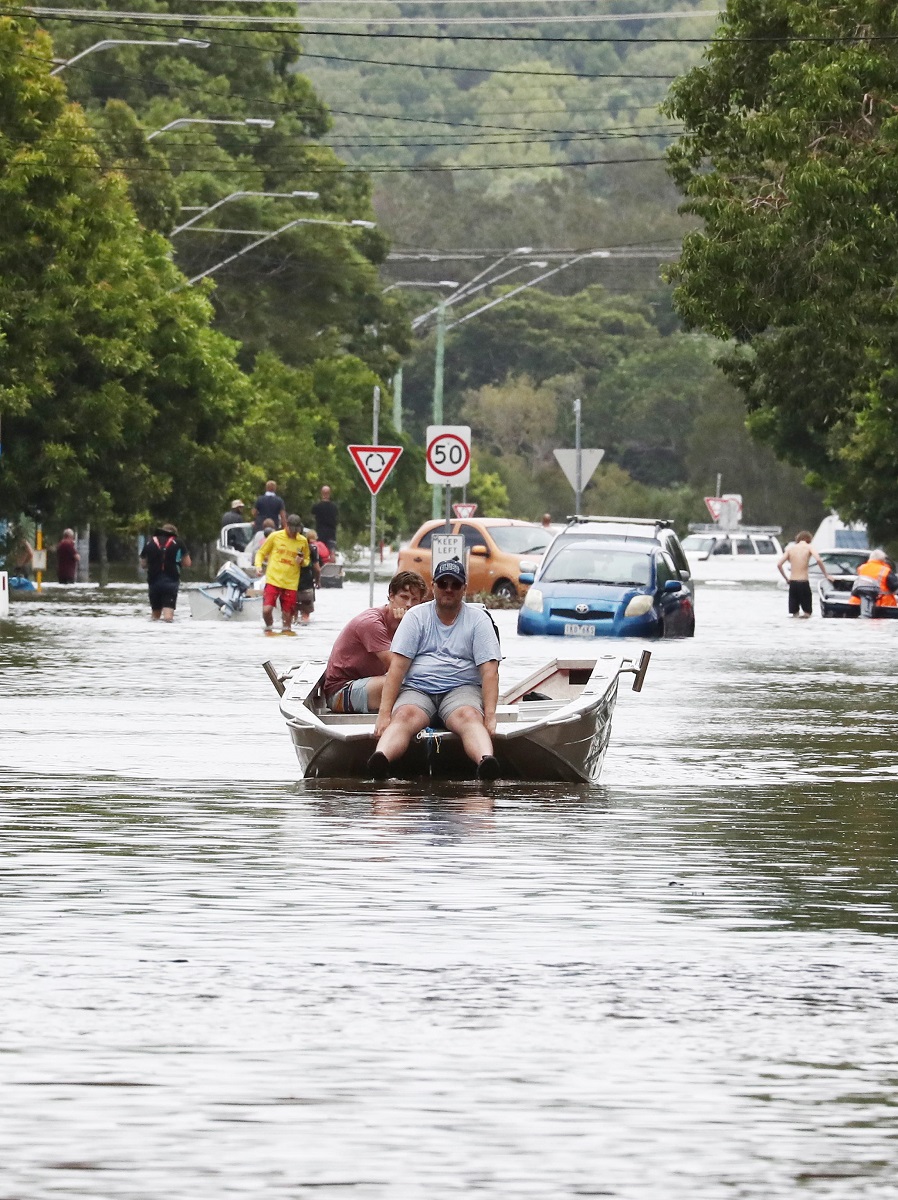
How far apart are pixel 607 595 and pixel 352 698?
2139cm

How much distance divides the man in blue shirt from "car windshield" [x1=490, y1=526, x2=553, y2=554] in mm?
38260

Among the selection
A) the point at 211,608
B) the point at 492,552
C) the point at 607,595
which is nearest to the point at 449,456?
the point at 607,595

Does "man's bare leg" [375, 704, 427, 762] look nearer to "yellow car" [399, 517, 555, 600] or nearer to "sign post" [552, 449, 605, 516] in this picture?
"yellow car" [399, 517, 555, 600]

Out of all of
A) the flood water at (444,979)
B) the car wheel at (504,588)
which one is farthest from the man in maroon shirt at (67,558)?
the flood water at (444,979)

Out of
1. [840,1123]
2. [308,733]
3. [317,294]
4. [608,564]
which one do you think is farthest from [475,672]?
[317,294]

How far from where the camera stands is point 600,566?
41094mm

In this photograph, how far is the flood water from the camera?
23.8 feet

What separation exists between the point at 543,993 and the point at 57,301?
50389mm

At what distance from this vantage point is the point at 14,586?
60500mm

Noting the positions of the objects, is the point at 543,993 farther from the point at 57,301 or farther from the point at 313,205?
the point at 313,205

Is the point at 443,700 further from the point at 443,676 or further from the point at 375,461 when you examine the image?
the point at 375,461

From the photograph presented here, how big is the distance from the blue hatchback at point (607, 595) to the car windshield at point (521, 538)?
1434 cm

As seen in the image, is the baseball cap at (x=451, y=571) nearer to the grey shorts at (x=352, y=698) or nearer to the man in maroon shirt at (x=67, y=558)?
the grey shorts at (x=352, y=698)

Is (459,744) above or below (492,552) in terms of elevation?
below
